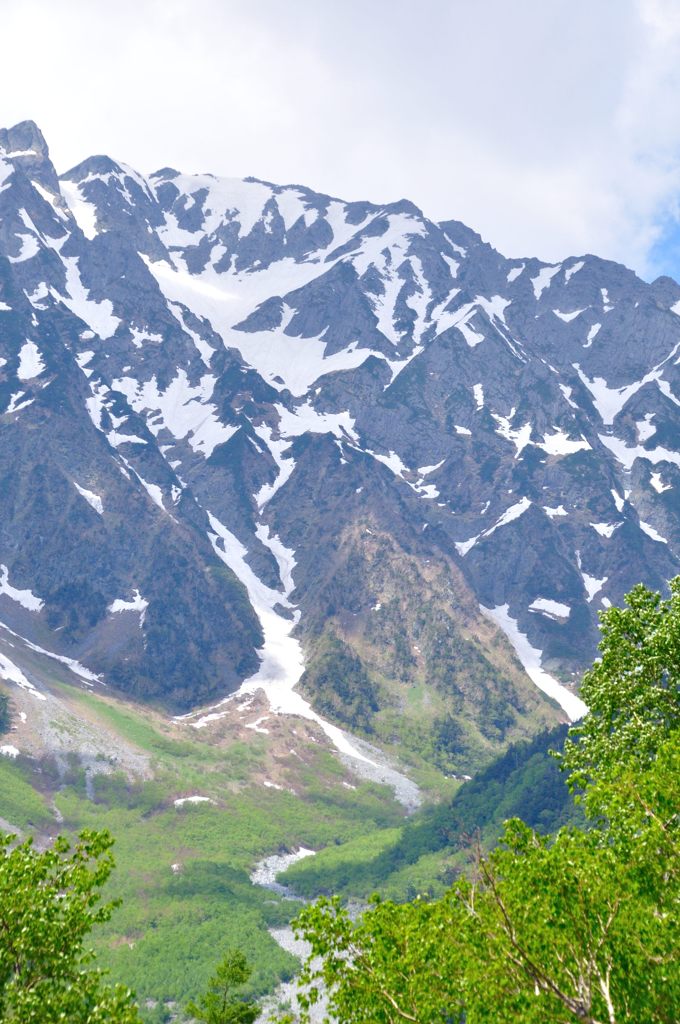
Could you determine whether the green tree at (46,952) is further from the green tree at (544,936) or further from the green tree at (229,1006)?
the green tree at (229,1006)

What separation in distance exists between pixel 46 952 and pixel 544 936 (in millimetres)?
15708

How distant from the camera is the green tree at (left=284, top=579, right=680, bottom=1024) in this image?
2380 centimetres

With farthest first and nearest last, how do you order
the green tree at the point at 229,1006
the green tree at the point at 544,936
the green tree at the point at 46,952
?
the green tree at the point at 229,1006, the green tree at the point at 46,952, the green tree at the point at 544,936

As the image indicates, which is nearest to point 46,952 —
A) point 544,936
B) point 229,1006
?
point 544,936

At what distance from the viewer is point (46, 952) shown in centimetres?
2838

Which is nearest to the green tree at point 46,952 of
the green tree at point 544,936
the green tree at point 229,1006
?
the green tree at point 544,936

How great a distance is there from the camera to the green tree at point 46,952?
27203 mm

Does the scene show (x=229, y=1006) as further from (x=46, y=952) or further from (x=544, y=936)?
(x=544, y=936)

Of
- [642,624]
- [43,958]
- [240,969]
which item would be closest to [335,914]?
[43,958]

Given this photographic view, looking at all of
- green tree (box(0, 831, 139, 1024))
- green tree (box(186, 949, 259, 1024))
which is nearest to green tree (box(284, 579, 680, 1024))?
green tree (box(0, 831, 139, 1024))

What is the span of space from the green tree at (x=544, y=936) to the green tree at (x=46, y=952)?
704 centimetres

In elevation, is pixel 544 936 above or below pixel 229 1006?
above

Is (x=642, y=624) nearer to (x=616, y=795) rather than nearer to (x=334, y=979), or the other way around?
(x=616, y=795)

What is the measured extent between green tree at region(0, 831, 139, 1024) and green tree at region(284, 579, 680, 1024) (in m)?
7.04
